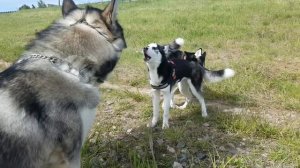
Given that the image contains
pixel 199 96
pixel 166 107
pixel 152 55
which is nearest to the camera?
pixel 152 55

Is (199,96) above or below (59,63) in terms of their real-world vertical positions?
below

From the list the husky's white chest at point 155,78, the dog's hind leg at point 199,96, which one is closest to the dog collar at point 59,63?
the husky's white chest at point 155,78

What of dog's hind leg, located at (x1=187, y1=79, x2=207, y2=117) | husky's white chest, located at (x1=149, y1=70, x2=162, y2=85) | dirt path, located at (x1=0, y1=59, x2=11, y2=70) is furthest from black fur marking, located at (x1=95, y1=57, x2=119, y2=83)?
dirt path, located at (x1=0, y1=59, x2=11, y2=70)

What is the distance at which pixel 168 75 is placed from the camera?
4555 millimetres

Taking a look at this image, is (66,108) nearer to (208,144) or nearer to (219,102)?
(208,144)

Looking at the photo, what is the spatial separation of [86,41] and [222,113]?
239 centimetres

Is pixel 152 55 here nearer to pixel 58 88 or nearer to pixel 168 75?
pixel 168 75

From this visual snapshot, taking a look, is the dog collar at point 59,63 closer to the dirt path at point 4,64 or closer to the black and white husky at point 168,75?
the black and white husky at point 168,75

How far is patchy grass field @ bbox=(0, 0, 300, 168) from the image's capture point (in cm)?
360

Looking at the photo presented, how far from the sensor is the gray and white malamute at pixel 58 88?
2.40 metres

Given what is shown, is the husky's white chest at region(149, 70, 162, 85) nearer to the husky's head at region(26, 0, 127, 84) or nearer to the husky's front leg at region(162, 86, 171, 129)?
the husky's front leg at region(162, 86, 171, 129)

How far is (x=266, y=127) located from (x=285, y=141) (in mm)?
356

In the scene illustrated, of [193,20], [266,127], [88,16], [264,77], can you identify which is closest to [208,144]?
[266,127]

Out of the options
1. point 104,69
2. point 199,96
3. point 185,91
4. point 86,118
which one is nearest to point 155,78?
point 199,96
